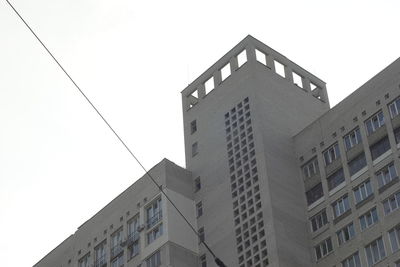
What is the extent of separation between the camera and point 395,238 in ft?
212

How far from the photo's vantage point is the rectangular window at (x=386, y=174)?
67.1 m

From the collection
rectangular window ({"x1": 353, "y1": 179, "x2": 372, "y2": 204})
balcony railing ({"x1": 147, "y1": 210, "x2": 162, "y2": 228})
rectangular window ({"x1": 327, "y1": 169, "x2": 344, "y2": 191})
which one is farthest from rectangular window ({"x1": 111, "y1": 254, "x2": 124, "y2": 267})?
rectangular window ({"x1": 353, "y1": 179, "x2": 372, "y2": 204})

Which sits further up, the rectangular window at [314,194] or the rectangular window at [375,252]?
the rectangular window at [314,194]

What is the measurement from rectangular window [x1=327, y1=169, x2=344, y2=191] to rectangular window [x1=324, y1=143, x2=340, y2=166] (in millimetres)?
1293

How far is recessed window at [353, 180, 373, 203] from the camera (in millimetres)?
68625

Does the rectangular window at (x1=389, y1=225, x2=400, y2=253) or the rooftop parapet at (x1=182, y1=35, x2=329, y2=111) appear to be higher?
the rooftop parapet at (x1=182, y1=35, x2=329, y2=111)

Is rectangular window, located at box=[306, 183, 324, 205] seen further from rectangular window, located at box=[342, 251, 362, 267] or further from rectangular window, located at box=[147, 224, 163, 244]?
rectangular window, located at box=[147, 224, 163, 244]

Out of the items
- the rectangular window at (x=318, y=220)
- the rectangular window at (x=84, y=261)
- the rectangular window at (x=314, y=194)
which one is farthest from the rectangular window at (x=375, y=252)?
the rectangular window at (x=84, y=261)

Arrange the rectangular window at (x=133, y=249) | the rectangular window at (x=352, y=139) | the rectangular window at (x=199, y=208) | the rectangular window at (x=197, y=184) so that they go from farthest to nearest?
the rectangular window at (x=197, y=184)
the rectangular window at (x=133, y=249)
the rectangular window at (x=199, y=208)
the rectangular window at (x=352, y=139)

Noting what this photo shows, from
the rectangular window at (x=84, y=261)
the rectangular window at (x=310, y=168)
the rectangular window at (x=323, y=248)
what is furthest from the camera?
the rectangular window at (x=84, y=261)

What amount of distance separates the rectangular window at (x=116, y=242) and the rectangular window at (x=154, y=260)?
5526mm

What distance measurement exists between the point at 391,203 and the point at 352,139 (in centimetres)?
774

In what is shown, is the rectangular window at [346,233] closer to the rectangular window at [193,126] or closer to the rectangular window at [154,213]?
the rectangular window at [154,213]

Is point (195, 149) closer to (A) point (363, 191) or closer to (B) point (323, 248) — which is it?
(B) point (323, 248)
